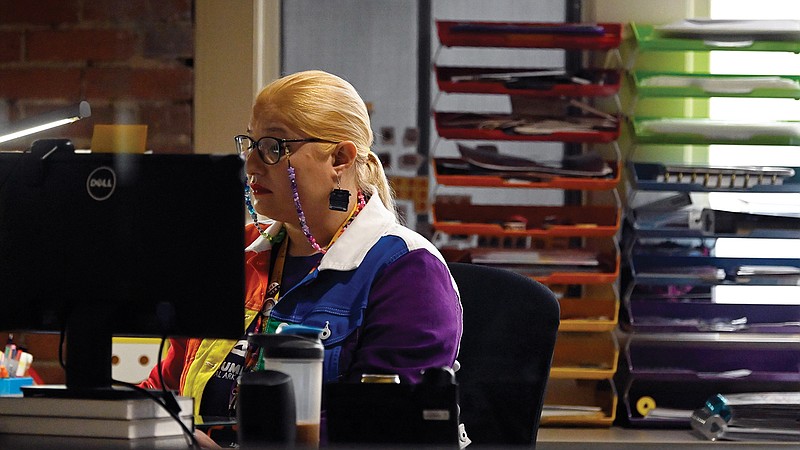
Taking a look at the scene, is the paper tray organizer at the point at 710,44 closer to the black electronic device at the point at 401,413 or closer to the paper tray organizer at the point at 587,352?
the paper tray organizer at the point at 587,352

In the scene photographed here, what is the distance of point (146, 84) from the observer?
9.27 ft

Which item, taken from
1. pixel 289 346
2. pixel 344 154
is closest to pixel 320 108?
pixel 344 154

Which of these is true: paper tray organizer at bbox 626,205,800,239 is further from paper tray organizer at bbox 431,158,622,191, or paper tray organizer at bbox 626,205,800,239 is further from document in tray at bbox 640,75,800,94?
document in tray at bbox 640,75,800,94

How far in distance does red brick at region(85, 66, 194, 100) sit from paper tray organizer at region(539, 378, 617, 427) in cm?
126

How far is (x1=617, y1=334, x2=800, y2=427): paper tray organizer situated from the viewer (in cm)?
265

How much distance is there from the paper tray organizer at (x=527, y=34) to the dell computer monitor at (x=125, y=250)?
4.97 feet

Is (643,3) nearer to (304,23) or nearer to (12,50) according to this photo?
(304,23)

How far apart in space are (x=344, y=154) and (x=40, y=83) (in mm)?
1379

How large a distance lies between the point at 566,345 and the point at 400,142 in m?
0.75

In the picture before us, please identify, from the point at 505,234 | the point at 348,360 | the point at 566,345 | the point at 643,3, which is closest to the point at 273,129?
the point at 348,360

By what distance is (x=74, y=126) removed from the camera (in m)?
2.84

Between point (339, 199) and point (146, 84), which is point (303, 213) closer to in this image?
point (339, 199)

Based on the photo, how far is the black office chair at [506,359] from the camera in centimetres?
180

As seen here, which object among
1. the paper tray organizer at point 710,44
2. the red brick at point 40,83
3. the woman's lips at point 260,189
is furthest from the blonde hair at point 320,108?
the red brick at point 40,83
